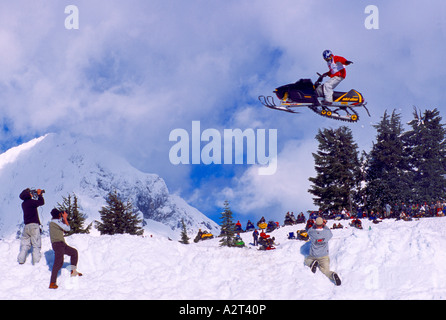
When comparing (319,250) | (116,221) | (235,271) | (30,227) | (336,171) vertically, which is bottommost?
(235,271)

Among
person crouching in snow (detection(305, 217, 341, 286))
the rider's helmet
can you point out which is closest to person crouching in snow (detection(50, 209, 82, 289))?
person crouching in snow (detection(305, 217, 341, 286))

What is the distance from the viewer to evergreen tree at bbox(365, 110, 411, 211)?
1422 inches

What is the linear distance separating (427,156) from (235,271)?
116 feet

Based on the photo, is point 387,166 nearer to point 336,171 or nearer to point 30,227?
point 336,171

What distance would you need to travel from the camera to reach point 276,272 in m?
10.8

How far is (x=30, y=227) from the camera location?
10656 mm

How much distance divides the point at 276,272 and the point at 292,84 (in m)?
8.00

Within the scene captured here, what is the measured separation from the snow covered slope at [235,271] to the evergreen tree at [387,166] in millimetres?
26430

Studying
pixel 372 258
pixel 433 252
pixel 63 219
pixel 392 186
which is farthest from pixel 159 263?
pixel 392 186

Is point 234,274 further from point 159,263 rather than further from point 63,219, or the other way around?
point 63,219

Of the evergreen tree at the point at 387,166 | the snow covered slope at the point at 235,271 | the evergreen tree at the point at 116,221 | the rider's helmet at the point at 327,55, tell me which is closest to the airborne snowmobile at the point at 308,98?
the rider's helmet at the point at 327,55

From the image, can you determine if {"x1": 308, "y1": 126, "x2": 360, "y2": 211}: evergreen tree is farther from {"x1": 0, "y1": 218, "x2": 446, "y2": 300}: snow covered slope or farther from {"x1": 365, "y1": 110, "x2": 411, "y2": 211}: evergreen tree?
{"x1": 0, "y1": 218, "x2": 446, "y2": 300}: snow covered slope

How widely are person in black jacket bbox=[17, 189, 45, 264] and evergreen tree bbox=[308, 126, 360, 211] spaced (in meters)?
31.3

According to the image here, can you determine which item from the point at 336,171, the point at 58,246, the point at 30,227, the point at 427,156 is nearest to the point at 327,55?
the point at 58,246
